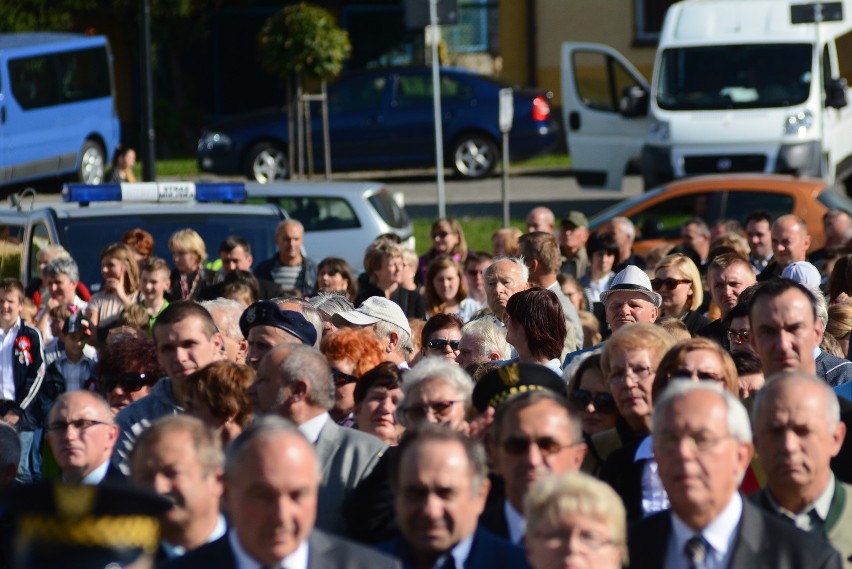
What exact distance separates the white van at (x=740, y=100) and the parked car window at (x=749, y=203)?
3.92 metres

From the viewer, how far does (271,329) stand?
26.7 ft

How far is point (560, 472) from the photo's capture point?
223 inches

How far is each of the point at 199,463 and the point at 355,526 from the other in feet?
2.74

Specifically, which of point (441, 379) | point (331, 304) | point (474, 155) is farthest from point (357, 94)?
point (441, 379)

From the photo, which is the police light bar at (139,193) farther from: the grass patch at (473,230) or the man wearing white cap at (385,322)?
the grass patch at (473,230)

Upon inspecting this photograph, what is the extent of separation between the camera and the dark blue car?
26.7 m

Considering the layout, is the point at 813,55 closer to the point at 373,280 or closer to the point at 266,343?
the point at 373,280

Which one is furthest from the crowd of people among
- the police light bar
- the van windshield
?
Answer: the van windshield

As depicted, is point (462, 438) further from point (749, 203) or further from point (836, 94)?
point (836, 94)

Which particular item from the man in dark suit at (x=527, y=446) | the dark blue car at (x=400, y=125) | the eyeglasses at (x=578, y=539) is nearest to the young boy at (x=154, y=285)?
the man in dark suit at (x=527, y=446)

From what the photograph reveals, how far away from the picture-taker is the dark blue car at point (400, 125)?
26719 millimetres

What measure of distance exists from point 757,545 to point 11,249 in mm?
10271

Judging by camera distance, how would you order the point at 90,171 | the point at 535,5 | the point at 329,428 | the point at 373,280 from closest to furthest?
the point at 329,428, the point at 373,280, the point at 90,171, the point at 535,5

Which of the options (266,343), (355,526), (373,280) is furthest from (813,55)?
(355,526)
